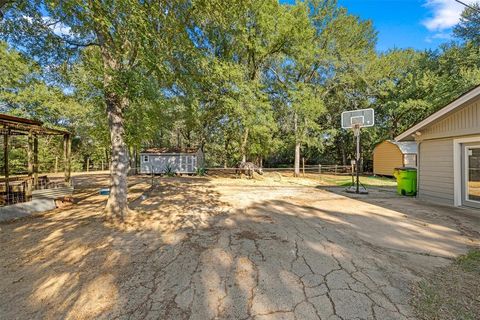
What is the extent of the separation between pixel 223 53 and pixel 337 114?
605 inches

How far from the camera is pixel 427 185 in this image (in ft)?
25.2

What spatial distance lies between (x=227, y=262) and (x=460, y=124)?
762 cm

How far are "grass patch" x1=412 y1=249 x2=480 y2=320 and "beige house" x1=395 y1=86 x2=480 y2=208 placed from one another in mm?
4642

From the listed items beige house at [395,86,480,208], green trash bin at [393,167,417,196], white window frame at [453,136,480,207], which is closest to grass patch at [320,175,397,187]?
green trash bin at [393,167,417,196]

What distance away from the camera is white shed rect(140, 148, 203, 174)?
66.8 ft

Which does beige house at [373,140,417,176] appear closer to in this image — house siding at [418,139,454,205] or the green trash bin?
the green trash bin

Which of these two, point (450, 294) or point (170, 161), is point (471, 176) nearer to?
point (450, 294)

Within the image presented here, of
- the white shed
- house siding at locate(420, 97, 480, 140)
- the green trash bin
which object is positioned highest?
house siding at locate(420, 97, 480, 140)

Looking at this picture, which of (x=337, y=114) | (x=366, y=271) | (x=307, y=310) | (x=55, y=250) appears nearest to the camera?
(x=307, y=310)

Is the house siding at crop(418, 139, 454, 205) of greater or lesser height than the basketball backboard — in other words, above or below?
below

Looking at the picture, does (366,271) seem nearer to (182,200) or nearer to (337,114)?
(182,200)

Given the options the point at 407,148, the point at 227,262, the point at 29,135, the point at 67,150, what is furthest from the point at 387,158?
the point at 29,135

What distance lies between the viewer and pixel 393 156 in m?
17.8

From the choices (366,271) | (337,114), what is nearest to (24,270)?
(366,271)
